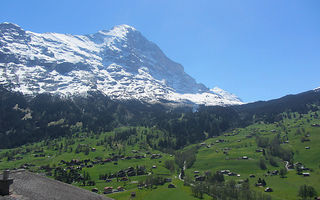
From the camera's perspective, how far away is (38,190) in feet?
71.7

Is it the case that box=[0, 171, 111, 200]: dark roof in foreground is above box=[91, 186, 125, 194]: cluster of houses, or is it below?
above

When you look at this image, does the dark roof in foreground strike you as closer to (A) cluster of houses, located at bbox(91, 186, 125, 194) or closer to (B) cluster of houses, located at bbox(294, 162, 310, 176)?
(A) cluster of houses, located at bbox(91, 186, 125, 194)

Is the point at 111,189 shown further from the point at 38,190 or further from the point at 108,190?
the point at 38,190

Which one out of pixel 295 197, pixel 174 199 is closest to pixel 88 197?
pixel 174 199

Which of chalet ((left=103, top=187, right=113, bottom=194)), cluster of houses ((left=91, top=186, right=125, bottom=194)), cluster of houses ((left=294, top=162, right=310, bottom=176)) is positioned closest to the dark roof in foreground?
chalet ((left=103, top=187, right=113, bottom=194))

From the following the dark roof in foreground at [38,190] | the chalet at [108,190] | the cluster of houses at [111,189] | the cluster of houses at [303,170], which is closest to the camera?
the dark roof in foreground at [38,190]

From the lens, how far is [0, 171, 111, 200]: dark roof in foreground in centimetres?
2041

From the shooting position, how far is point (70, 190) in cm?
2480

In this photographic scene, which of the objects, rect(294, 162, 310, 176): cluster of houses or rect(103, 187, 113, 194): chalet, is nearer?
rect(103, 187, 113, 194): chalet

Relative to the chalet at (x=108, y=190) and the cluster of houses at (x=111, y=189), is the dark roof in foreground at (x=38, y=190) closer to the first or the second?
the chalet at (x=108, y=190)

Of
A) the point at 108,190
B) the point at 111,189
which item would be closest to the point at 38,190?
the point at 108,190

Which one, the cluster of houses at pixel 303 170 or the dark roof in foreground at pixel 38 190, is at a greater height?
the dark roof in foreground at pixel 38 190

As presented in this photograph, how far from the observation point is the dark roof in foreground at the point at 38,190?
20406 millimetres

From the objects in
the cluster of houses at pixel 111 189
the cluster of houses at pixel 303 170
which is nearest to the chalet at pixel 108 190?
the cluster of houses at pixel 111 189
